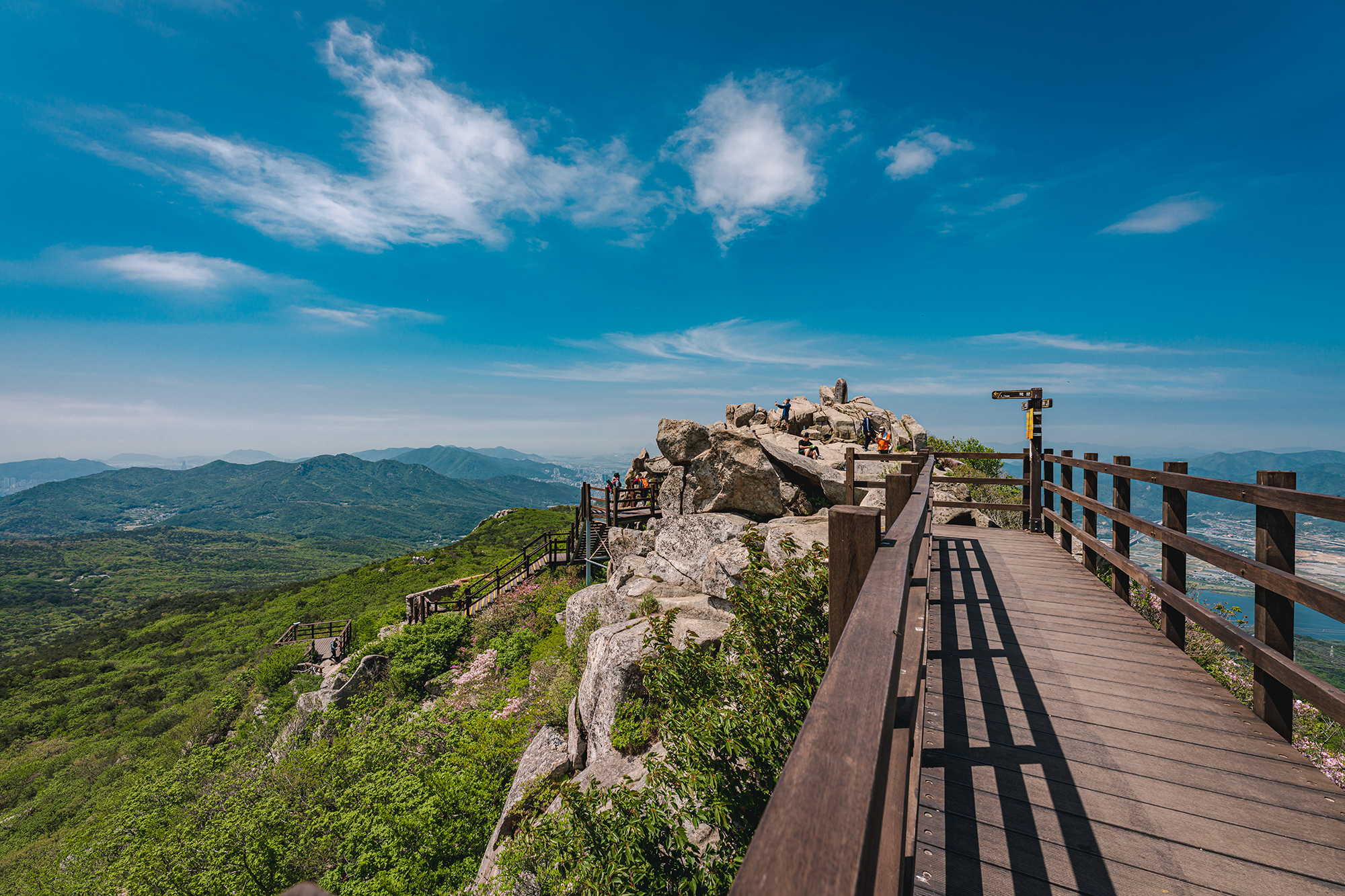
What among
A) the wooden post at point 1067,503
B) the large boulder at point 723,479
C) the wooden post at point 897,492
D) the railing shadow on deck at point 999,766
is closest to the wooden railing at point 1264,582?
the railing shadow on deck at point 999,766

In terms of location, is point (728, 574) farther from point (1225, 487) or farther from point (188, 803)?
point (188, 803)

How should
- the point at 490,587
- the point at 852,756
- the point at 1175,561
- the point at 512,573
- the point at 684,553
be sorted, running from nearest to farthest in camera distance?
the point at 852,756 → the point at 1175,561 → the point at 684,553 → the point at 490,587 → the point at 512,573

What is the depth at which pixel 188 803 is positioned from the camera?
12.8m

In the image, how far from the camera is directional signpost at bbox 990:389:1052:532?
941 centimetres

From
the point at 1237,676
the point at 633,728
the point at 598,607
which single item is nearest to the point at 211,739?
the point at 598,607

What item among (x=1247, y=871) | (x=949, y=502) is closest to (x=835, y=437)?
(x=949, y=502)

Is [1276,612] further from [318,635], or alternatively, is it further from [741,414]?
[318,635]

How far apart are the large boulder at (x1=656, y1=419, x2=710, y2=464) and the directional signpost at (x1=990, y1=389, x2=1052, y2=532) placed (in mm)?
9651

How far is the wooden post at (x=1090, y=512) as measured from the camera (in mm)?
6871

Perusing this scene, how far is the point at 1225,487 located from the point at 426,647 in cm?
2057

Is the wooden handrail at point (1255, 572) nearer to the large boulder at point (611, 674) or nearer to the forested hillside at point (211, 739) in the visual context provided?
the large boulder at point (611, 674)

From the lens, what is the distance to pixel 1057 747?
11.0ft

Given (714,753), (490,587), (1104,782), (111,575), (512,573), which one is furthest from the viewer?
(111,575)

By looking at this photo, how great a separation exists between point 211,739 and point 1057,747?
32975mm
